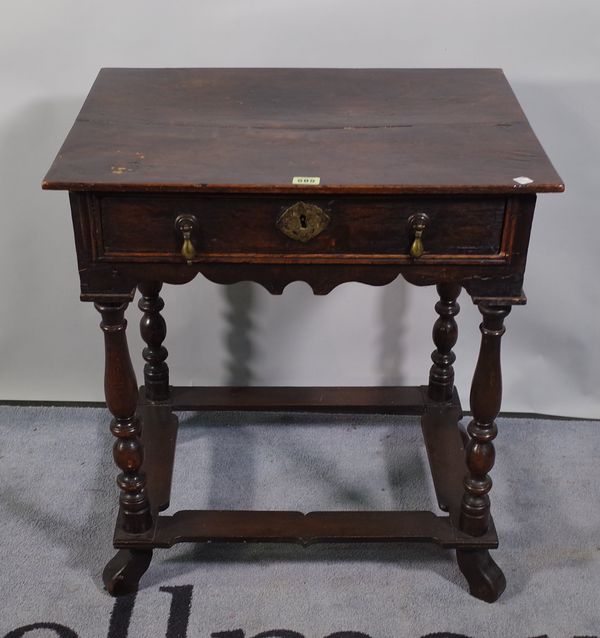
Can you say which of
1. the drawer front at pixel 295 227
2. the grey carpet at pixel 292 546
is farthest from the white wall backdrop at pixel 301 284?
the drawer front at pixel 295 227

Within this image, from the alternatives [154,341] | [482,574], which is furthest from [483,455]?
[154,341]

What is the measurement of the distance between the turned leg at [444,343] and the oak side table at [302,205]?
1.13 feet

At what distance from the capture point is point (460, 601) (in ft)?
6.33

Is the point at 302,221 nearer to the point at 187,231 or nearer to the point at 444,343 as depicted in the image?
the point at 187,231

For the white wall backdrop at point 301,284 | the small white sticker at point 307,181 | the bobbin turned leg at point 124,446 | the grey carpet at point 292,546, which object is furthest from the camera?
the white wall backdrop at point 301,284

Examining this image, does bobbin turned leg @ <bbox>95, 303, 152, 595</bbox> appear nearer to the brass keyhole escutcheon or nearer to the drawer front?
the drawer front

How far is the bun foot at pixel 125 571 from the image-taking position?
1925mm

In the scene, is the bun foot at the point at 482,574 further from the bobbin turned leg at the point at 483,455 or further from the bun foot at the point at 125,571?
the bun foot at the point at 125,571

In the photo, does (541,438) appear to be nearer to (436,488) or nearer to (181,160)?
(436,488)

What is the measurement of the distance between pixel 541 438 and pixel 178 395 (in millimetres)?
827

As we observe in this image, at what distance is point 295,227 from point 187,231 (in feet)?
0.54

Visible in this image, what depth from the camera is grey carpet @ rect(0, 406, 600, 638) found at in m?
1.89

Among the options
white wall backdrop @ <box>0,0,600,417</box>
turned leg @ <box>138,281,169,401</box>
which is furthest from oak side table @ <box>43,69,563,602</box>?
turned leg @ <box>138,281,169,401</box>

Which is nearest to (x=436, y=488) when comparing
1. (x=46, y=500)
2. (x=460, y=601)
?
(x=460, y=601)
